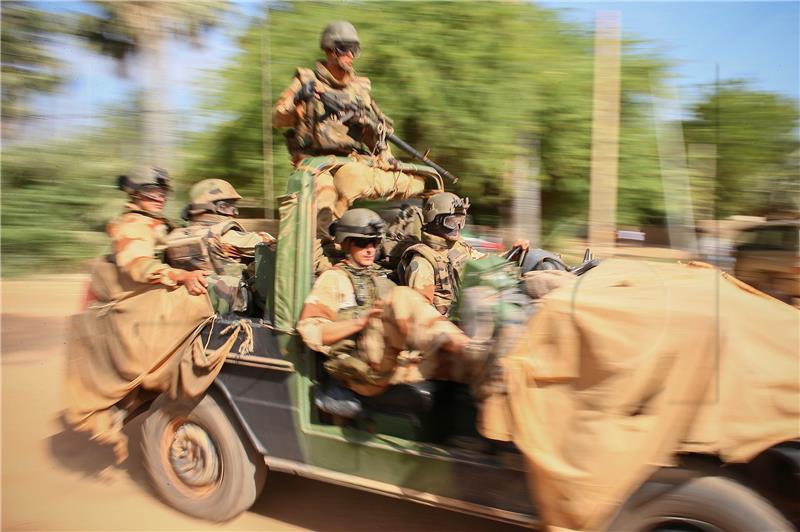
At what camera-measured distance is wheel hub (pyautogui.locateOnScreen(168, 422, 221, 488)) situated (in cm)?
372

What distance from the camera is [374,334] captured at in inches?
118

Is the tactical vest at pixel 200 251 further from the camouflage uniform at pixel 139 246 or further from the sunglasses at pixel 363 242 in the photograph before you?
the sunglasses at pixel 363 242

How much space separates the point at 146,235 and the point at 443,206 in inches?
68.5

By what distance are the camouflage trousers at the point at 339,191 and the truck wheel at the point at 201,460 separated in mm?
1037

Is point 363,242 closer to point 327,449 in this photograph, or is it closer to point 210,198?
point 327,449

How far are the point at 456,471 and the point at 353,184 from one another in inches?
70.6

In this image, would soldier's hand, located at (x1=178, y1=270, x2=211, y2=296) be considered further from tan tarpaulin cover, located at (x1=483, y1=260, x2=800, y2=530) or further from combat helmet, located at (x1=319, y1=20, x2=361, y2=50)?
tan tarpaulin cover, located at (x1=483, y1=260, x2=800, y2=530)

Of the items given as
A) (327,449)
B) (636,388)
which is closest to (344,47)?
(327,449)

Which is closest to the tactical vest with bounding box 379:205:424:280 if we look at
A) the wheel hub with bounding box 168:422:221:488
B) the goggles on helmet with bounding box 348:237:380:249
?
the goggles on helmet with bounding box 348:237:380:249

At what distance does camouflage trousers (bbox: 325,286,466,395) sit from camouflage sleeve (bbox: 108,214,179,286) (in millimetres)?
1128

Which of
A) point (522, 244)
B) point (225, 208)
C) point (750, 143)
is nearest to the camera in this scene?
point (750, 143)

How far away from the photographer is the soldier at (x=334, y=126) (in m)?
3.89

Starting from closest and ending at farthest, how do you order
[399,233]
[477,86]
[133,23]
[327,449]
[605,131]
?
[605,131], [327,449], [399,233], [477,86], [133,23]

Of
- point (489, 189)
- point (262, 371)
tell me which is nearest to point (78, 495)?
point (262, 371)
